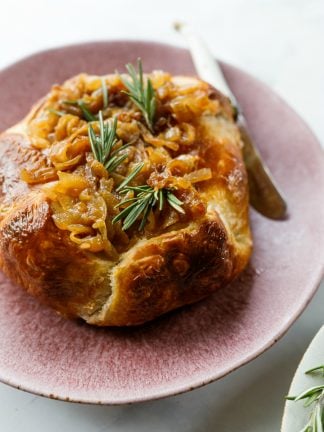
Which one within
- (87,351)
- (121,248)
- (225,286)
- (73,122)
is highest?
(73,122)

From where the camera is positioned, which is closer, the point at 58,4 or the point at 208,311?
the point at 208,311

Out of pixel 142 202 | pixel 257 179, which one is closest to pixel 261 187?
pixel 257 179

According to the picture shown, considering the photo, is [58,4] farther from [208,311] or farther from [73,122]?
[208,311]

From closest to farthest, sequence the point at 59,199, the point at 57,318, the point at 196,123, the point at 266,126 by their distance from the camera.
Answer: the point at 59,199 → the point at 57,318 → the point at 196,123 → the point at 266,126

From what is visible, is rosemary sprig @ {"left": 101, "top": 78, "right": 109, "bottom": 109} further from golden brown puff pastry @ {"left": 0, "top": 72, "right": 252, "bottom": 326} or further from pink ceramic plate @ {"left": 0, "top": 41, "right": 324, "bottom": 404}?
pink ceramic plate @ {"left": 0, "top": 41, "right": 324, "bottom": 404}

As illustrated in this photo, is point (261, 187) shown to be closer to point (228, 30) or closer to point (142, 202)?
point (142, 202)

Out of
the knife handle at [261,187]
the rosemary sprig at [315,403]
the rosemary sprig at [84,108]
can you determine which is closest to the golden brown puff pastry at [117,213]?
the rosemary sprig at [84,108]

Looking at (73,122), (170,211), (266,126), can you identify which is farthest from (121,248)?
(266,126)

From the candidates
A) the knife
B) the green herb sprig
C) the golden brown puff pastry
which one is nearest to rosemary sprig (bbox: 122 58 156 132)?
the golden brown puff pastry
